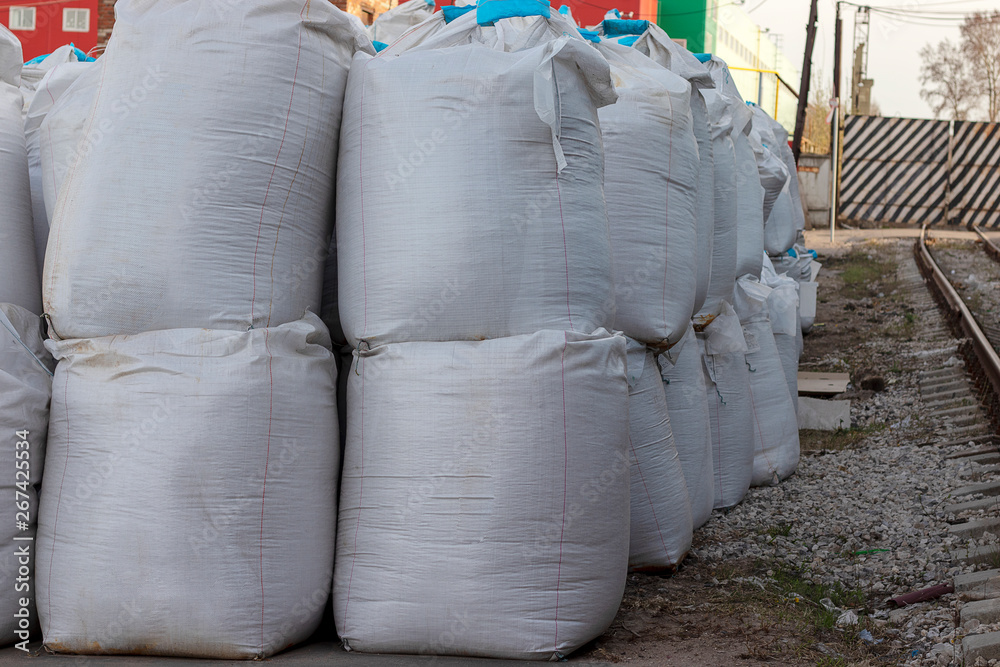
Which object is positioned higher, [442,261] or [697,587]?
[442,261]

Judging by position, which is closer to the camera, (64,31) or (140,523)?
(140,523)

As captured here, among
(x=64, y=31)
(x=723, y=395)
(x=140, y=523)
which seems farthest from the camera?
(x=64, y=31)

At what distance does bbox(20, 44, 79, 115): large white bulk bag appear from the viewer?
282 centimetres

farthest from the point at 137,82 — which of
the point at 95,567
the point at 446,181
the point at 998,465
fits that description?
the point at 998,465

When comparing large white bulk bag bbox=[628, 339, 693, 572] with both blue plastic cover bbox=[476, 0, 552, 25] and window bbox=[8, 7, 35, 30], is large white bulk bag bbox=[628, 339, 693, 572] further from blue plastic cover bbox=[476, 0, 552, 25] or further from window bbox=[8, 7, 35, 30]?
window bbox=[8, 7, 35, 30]

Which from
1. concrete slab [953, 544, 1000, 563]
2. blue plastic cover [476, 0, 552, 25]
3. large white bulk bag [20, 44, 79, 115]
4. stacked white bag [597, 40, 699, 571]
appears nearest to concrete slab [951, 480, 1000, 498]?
concrete slab [953, 544, 1000, 563]

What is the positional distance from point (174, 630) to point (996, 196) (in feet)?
76.1

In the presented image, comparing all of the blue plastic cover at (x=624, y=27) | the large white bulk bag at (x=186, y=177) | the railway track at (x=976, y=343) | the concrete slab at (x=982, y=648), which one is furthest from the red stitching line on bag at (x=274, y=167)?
the railway track at (x=976, y=343)

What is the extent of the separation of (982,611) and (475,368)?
1572mm

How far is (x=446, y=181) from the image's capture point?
7.52 ft

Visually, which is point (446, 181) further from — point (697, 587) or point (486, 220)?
point (697, 587)

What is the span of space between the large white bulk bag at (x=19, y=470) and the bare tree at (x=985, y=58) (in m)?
42.5

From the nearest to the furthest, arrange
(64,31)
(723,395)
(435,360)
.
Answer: (435,360), (723,395), (64,31)

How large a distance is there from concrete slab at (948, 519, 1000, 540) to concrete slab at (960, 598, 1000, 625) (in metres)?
0.86
